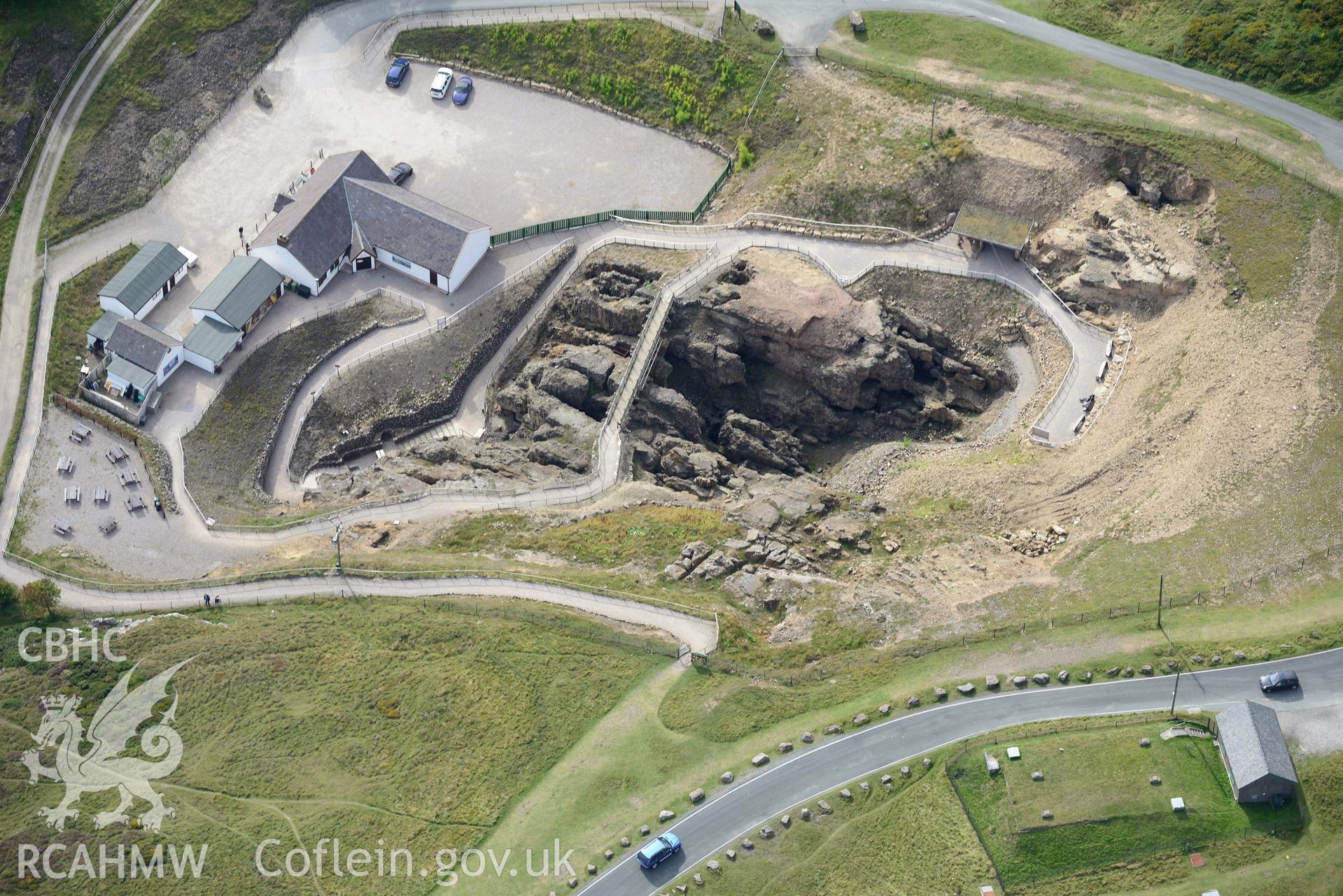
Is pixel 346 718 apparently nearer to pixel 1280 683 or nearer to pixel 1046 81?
pixel 1280 683

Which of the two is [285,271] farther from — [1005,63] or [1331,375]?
[1331,375]

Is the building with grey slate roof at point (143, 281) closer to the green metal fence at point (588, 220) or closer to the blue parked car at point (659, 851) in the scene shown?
the green metal fence at point (588, 220)

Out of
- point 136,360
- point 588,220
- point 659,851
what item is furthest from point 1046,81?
point 136,360

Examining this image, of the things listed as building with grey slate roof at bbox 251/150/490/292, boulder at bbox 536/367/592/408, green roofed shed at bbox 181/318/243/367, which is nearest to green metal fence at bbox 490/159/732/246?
building with grey slate roof at bbox 251/150/490/292

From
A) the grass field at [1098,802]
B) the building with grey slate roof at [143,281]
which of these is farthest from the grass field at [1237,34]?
the building with grey slate roof at [143,281]

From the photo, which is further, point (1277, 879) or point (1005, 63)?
point (1005, 63)

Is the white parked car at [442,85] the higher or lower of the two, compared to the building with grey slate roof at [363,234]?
higher

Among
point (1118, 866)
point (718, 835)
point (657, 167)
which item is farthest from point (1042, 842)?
point (657, 167)
